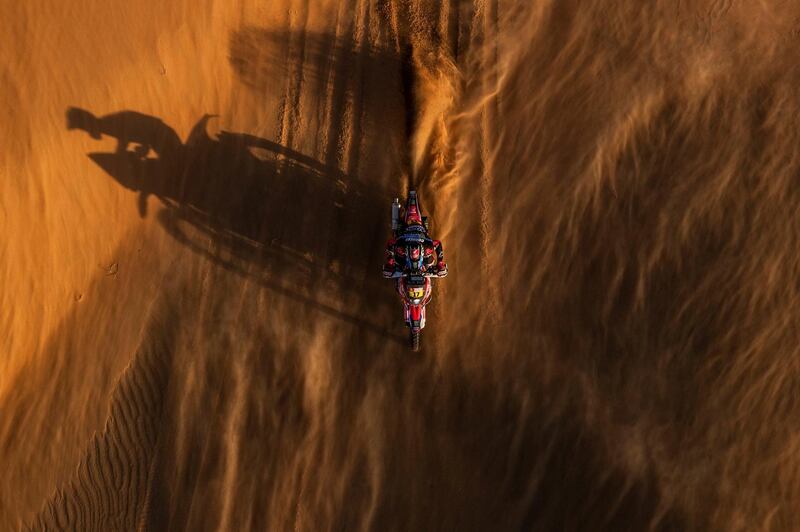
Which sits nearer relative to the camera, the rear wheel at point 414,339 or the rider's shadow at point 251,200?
the rear wheel at point 414,339

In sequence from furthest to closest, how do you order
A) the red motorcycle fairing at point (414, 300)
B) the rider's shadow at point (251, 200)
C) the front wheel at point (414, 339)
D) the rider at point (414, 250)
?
the rider's shadow at point (251, 200), the front wheel at point (414, 339), the red motorcycle fairing at point (414, 300), the rider at point (414, 250)

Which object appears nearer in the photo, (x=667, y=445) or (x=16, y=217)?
(x=667, y=445)

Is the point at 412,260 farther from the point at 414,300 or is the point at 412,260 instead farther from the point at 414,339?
the point at 414,339

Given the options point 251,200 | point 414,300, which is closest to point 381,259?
point 414,300

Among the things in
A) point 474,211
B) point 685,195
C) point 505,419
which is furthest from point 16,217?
point 685,195

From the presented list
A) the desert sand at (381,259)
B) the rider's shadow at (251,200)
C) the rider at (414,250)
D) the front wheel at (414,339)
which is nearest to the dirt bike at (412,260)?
the rider at (414,250)

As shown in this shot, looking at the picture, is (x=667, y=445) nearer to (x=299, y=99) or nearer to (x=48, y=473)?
(x=299, y=99)

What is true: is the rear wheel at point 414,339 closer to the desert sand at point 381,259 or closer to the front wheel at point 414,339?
the front wheel at point 414,339
